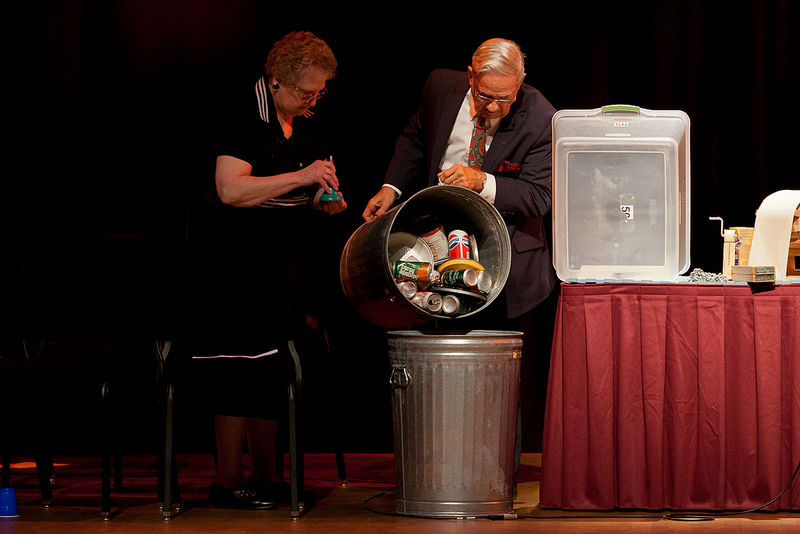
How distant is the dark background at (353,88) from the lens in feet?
14.5

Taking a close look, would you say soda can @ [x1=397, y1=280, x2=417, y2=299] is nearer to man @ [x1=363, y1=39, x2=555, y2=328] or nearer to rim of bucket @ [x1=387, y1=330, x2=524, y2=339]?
rim of bucket @ [x1=387, y1=330, x2=524, y2=339]

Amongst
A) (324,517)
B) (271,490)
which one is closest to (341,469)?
(271,490)

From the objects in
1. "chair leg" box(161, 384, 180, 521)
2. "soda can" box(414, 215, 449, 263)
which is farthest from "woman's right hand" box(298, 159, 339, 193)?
"chair leg" box(161, 384, 180, 521)

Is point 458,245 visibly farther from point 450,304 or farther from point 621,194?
point 621,194

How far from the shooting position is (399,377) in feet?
10.7

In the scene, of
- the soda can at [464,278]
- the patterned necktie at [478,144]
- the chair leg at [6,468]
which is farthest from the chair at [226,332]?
the patterned necktie at [478,144]

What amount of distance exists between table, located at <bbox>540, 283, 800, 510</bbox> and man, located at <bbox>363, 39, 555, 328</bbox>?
1.50ft

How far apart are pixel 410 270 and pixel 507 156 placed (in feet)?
2.30

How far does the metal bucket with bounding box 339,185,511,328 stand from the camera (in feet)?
10.5

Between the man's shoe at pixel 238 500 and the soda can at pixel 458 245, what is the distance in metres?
1.11

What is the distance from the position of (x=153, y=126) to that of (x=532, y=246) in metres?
2.06

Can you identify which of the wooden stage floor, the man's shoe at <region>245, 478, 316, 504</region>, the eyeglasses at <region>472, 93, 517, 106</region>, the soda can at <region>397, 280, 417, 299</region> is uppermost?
the eyeglasses at <region>472, 93, 517, 106</region>

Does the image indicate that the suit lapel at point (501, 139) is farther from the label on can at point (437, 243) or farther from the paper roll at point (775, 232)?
the paper roll at point (775, 232)

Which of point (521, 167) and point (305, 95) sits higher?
point (305, 95)
